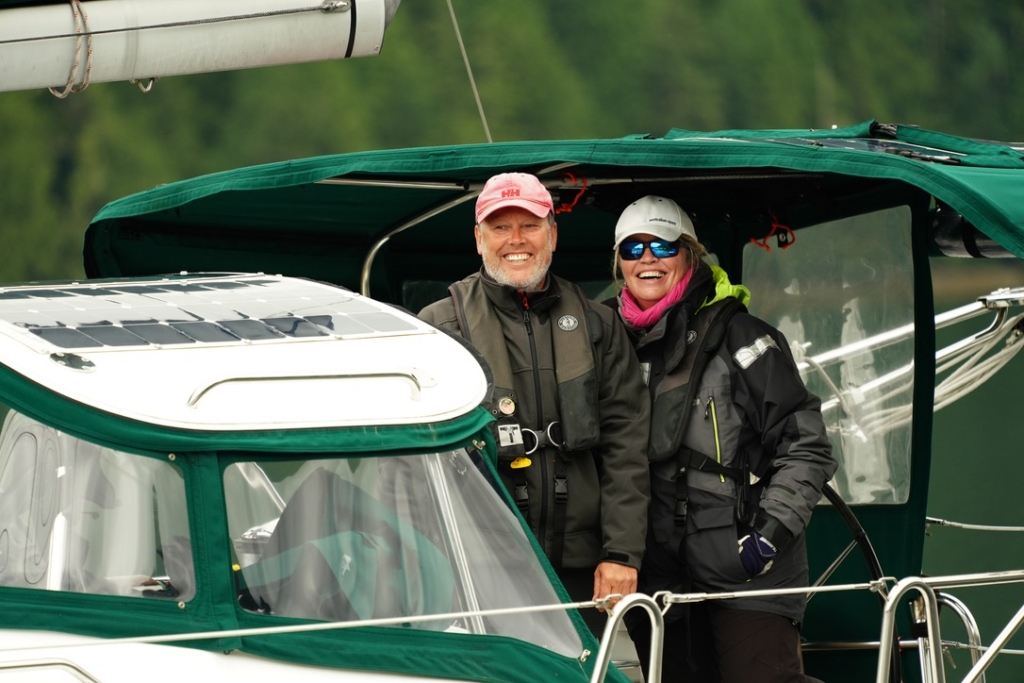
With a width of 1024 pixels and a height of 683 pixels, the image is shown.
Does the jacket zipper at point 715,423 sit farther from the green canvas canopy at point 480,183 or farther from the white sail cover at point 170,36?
the white sail cover at point 170,36

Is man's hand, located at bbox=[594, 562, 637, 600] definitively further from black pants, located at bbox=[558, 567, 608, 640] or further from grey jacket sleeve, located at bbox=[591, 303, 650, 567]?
black pants, located at bbox=[558, 567, 608, 640]

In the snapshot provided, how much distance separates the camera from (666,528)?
4270 mm

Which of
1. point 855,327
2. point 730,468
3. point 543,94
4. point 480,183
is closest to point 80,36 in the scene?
point 480,183

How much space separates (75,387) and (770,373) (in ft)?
6.76

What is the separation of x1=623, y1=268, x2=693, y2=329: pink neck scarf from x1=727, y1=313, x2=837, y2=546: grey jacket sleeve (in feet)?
0.69

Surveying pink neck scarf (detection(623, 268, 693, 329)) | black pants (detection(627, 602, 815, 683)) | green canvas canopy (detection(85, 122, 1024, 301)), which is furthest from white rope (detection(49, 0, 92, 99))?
black pants (detection(627, 602, 815, 683))

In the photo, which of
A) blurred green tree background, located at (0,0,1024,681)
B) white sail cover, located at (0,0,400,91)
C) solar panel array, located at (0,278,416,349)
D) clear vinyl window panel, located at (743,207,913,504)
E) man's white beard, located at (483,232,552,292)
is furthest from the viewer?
blurred green tree background, located at (0,0,1024,681)

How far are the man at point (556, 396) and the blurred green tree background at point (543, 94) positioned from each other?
57.8ft

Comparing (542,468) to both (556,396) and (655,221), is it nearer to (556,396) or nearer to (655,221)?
(556,396)

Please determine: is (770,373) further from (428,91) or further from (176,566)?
(428,91)

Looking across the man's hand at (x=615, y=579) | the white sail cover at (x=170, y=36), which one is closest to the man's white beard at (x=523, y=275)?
the man's hand at (x=615, y=579)

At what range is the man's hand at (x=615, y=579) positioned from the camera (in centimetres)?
400

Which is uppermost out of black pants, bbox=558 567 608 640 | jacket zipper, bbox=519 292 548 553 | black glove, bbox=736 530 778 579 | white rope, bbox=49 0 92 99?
white rope, bbox=49 0 92 99

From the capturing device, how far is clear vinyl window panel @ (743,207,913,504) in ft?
17.5
